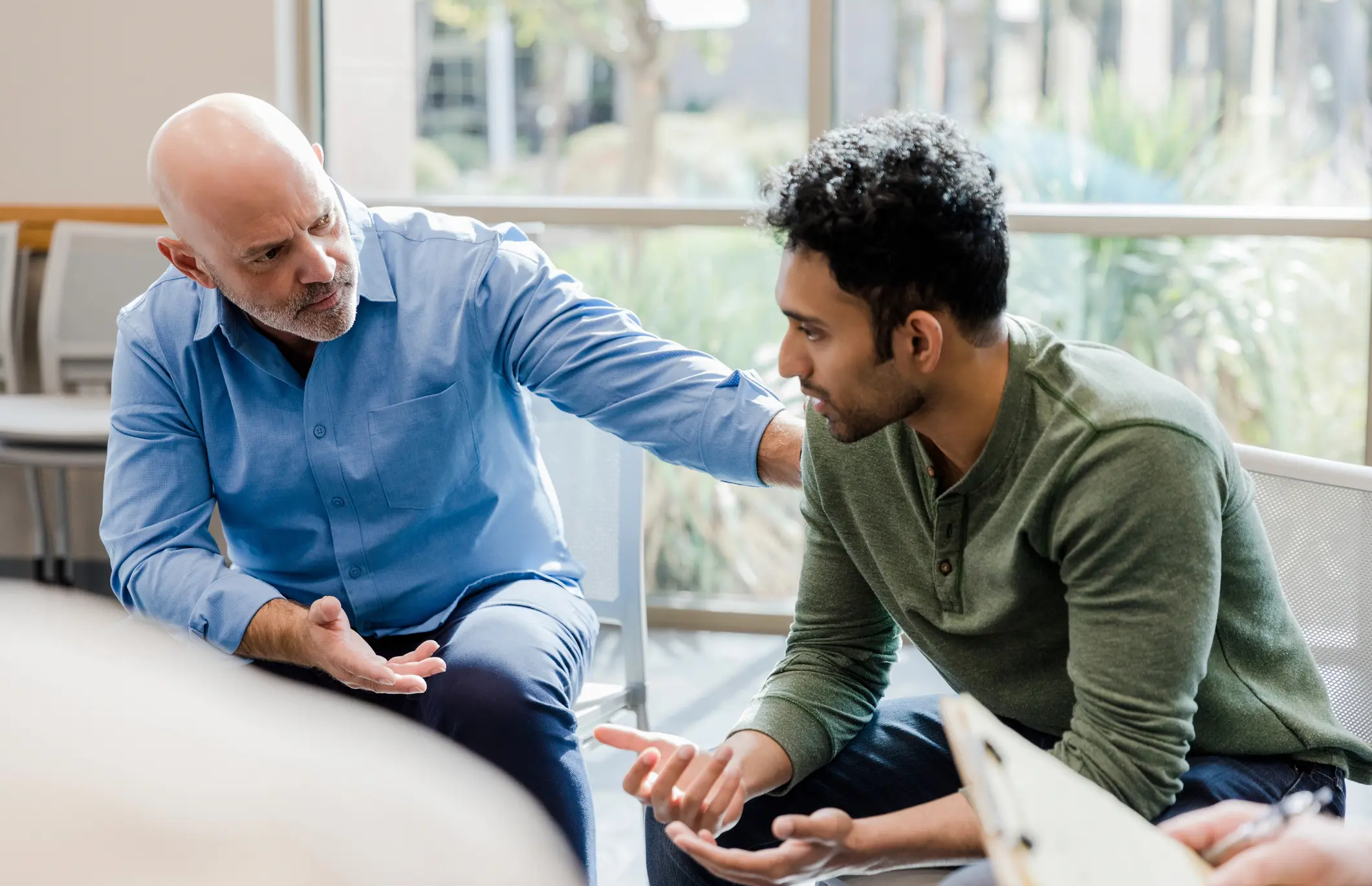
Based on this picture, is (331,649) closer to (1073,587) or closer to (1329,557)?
(1073,587)

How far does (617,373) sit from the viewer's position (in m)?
1.88

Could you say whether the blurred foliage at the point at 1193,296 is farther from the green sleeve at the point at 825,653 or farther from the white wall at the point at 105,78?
the green sleeve at the point at 825,653

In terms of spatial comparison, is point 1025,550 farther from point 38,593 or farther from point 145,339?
point 145,339

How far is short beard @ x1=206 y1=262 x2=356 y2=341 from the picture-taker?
5.83 ft

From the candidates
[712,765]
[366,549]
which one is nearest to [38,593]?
[712,765]

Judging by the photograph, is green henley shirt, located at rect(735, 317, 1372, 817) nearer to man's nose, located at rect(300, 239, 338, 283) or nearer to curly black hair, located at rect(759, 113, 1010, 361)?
curly black hair, located at rect(759, 113, 1010, 361)

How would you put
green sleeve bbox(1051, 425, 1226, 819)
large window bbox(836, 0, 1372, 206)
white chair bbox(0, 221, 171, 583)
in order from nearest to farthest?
green sleeve bbox(1051, 425, 1226, 819), large window bbox(836, 0, 1372, 206), white chair bbox(0, 221, 171, 583)

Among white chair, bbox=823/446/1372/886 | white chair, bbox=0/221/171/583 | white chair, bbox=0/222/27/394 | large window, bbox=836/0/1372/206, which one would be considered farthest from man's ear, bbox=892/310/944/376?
white chair, bbox=0/222/27/394

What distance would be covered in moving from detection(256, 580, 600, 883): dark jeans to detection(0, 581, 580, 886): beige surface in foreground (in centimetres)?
78

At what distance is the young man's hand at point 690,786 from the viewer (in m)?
1.32

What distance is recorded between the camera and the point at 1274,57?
10.4 ft

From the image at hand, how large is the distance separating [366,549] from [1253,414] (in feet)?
7.57

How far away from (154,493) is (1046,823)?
4.60 ft

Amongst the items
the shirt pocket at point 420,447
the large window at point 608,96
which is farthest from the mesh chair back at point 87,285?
the shirt pocket at point 420,447
